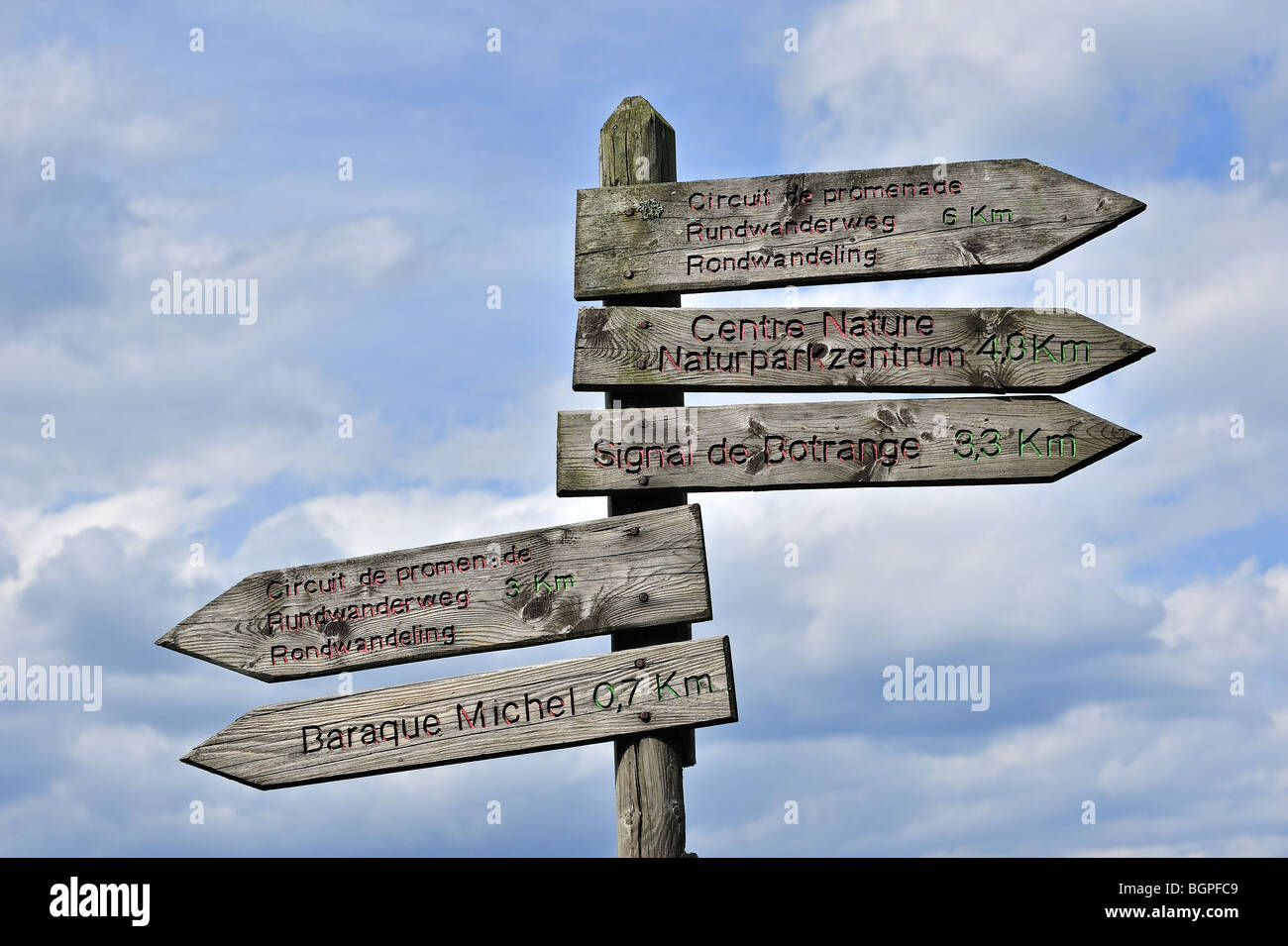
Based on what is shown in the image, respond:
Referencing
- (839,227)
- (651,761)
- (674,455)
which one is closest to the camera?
(651,761)

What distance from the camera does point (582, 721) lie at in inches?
239

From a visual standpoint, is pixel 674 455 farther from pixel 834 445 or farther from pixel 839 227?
pixel 839 227

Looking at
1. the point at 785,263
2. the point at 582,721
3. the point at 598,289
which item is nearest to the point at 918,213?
the point at 785,263

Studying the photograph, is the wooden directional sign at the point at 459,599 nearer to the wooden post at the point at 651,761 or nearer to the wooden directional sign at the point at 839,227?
the wooden post at the point at 651,761

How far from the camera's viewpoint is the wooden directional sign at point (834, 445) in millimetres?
6133

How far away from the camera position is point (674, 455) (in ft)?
20.5

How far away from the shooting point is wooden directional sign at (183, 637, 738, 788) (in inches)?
237

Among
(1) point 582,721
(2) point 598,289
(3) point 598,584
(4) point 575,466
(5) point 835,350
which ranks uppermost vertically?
(2) point 598,289

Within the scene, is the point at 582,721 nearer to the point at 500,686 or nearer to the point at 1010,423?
the point at 500,686

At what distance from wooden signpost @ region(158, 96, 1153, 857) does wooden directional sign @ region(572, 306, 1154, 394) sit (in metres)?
0.01

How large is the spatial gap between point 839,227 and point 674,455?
1.45 meters

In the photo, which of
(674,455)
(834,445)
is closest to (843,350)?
(834,445)

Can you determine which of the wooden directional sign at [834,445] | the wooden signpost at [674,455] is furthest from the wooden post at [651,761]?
the wooden directional sign at [834,445]
